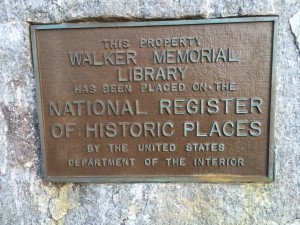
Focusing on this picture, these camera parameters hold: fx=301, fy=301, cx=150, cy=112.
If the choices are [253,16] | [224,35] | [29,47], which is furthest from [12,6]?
[253,16]

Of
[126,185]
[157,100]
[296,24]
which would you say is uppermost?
[296,24]

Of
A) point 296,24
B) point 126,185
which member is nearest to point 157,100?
point 126,185

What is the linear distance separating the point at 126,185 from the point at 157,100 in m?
0.51

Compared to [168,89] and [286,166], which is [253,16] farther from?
[286,166]

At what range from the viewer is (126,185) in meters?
1.68

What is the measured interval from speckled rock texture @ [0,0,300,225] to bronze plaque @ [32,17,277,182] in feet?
0.18

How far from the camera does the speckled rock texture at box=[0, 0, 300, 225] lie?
4.99 ft

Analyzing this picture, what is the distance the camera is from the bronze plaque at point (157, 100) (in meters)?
1.53

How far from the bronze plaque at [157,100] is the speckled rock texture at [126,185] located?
55mm

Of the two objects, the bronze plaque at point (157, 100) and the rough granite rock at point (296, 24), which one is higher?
the rough granite rock at point (296, 24)

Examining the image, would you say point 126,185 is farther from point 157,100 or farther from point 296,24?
point 296,24

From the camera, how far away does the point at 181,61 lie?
5.08 ft

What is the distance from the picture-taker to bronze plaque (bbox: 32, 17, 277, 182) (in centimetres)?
153

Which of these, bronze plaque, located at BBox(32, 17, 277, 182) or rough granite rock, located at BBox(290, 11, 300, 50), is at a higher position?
rough granite rock, located at BBox(290, 11, 300, 50)
